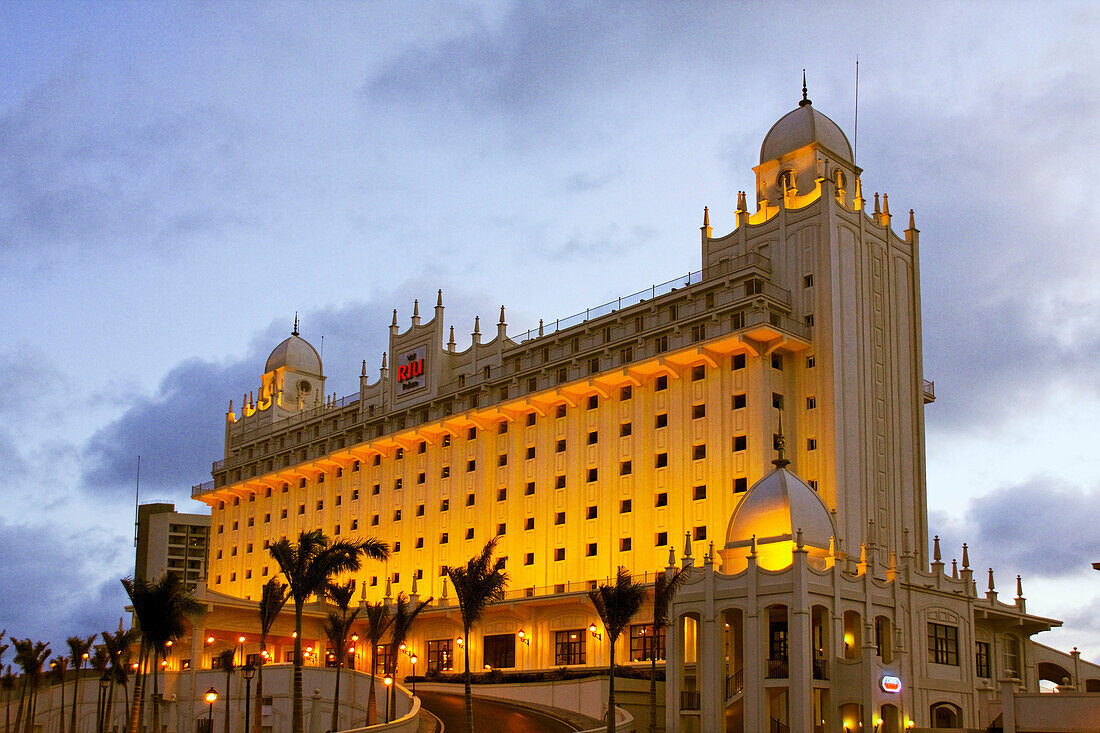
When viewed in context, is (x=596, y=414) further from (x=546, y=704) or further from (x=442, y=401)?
(x=546, y=704)

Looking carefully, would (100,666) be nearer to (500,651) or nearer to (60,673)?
(60,673)

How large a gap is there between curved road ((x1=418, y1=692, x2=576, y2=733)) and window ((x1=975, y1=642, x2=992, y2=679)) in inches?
707

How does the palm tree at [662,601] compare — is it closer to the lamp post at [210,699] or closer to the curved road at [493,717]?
the curved road at [493,717]

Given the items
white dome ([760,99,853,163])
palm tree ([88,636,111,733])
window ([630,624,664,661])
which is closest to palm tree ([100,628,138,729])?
palm tree ([88,636,111,733])

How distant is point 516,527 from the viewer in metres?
66.5

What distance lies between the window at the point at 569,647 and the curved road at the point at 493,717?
8230 mm

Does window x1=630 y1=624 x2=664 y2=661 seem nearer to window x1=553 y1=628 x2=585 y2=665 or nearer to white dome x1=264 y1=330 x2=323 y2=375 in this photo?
window x1=553 y1=628 x2=585 y2=665

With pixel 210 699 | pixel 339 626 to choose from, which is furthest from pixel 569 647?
pixel 210 699

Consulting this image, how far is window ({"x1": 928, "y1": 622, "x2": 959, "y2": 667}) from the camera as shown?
4434 centimetres

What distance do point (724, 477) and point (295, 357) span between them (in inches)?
1903

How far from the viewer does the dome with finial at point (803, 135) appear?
2431 inches

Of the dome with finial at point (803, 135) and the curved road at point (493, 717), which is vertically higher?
the dome with finial at point (803, 135)

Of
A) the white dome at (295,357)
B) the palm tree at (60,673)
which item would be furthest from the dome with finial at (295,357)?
the palm tree at (60,673)

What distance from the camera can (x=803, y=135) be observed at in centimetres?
6181
